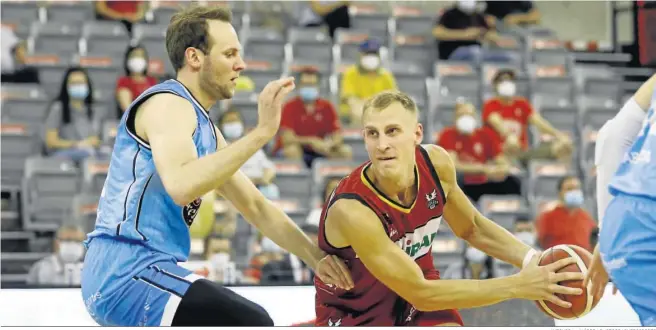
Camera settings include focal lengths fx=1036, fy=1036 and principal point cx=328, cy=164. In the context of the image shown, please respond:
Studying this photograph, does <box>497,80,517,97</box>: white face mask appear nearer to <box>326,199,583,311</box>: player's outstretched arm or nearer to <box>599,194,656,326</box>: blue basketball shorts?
<box>326,199,583,311</box>: player's outstretched arm

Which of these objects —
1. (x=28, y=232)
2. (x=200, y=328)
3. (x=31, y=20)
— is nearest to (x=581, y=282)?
(x=200, y=328)

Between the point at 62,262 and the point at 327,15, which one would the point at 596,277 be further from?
the point at 327,15

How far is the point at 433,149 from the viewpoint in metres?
4.30

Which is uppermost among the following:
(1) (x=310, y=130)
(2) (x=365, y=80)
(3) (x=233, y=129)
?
(2) (x=365, y=80)

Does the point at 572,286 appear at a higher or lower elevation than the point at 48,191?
higher

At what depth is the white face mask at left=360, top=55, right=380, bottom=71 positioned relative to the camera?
9922mm

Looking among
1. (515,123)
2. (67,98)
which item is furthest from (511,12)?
(67,98)

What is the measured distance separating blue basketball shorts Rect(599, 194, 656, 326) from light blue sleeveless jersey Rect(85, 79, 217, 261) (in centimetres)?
144

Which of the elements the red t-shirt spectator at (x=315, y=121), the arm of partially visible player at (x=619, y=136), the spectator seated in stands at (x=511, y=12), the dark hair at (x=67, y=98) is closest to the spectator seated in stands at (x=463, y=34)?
the spectator seated in stands at (x=511, y=12)

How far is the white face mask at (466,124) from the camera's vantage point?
359 inches

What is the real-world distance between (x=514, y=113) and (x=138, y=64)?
3.55 meters

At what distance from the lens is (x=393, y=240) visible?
400 cm

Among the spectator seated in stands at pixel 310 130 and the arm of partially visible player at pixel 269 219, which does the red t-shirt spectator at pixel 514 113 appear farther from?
the arm of partially visible player at pixel 269 219

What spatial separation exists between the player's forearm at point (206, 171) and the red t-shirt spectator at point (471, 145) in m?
5.83
